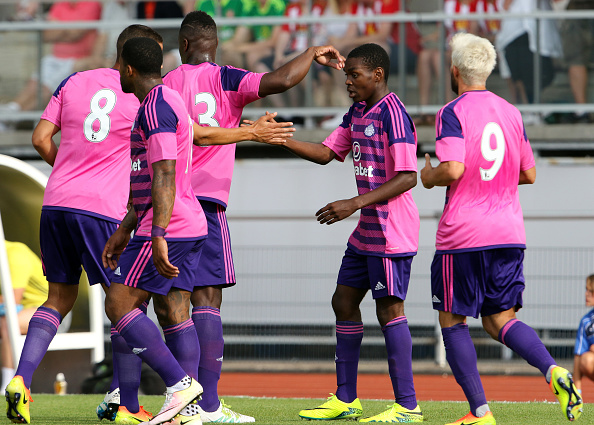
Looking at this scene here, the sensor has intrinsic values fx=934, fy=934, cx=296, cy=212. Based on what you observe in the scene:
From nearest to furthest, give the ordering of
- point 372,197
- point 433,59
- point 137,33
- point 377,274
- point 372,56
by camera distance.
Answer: point 372,197 < point 377,274 < point 372,56 < point 137,33 < point 433,59

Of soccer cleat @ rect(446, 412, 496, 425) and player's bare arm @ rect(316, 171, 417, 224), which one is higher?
player's bare arm @ rect(316, 171, 417, 224)

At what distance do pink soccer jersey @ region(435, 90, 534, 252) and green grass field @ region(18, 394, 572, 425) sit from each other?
1.30 metres

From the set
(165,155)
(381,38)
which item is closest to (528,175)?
(165,155)

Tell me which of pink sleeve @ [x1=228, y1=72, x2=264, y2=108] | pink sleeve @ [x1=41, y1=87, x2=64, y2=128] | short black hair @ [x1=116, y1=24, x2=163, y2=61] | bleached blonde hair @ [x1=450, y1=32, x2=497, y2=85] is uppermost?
short black hair @ [x1=116, y1=24, x2=163, y2=61]

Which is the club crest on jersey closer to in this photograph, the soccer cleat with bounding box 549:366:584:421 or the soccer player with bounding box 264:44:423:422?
the soccer player with bounding box 264:44:423:422

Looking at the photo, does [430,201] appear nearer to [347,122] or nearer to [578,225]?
[578,225]

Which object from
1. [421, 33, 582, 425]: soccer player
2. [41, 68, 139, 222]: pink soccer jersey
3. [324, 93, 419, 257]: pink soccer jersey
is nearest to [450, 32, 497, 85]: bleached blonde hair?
[421, 33, 582, 425]: soccer player

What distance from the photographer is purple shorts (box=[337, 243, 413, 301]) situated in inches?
227

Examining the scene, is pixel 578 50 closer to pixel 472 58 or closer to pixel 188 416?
pixel 472 58

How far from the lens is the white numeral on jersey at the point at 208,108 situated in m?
5.92

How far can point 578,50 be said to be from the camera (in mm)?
12008

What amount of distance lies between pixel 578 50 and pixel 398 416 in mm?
7724

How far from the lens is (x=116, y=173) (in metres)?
6.00

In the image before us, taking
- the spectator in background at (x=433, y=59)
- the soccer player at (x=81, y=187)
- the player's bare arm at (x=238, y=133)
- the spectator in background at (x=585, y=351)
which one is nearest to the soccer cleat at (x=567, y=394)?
the player's bare arm at (x=238, y=133)
